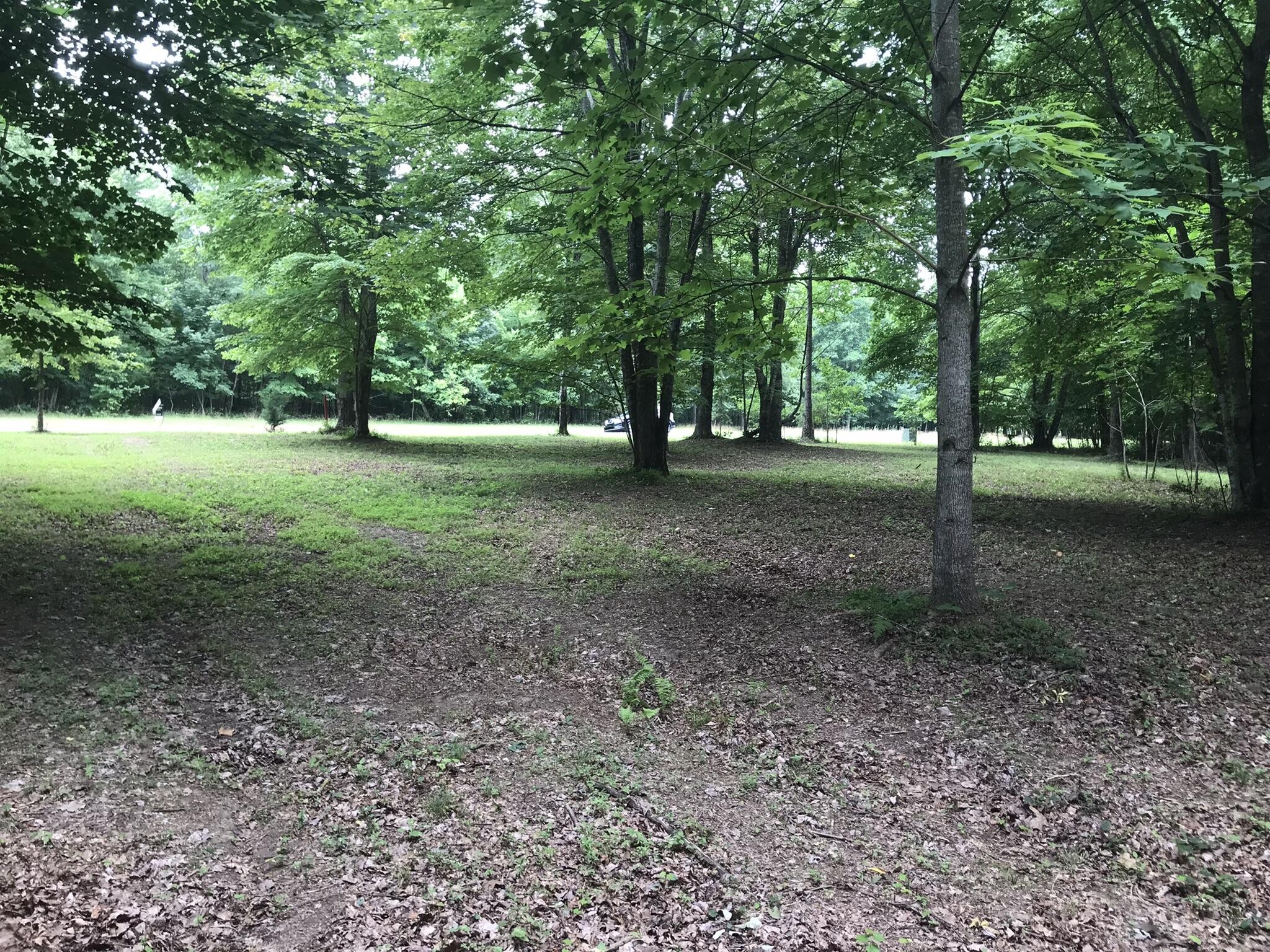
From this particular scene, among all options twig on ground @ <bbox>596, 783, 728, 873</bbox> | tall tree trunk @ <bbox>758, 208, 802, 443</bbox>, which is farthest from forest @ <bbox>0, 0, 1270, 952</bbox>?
tall tree trunk @ <bbox>758, 208, 802, 443</bbox>

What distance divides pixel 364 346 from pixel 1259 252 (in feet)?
67.1

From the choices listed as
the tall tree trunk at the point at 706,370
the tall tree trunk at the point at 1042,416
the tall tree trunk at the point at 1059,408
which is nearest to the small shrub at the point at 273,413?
the tall tree trunk at the point at 706,370

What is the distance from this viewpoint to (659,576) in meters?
7.69

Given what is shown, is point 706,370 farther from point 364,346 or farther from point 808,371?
point 364,346

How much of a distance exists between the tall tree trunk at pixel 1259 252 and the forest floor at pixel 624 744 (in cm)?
106

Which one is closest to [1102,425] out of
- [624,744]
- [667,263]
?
[667,263]

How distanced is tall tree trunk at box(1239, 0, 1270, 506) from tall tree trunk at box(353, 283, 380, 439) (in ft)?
63.8

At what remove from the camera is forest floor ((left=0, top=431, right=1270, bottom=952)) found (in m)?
3.01

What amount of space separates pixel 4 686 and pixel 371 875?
299 cm

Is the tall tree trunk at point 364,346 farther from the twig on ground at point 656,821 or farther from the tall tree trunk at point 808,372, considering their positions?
the twig on ground at point 656,821

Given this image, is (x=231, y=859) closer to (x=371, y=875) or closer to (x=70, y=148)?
(x=371, y=875)

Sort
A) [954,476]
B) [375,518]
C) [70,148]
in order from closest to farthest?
[954,476] → [70,148] → [375,518]

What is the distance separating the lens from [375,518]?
9977mm

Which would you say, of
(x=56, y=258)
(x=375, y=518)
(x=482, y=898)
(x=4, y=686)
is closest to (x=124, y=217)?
(x=56, y=258)
